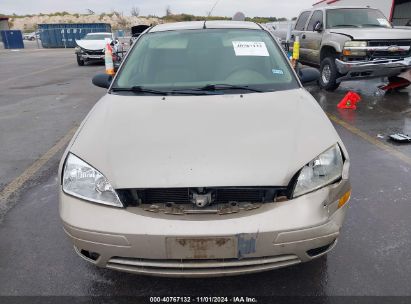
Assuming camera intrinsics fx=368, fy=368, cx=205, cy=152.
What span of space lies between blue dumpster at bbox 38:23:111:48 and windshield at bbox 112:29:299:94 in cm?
3571

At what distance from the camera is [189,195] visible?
2.05m

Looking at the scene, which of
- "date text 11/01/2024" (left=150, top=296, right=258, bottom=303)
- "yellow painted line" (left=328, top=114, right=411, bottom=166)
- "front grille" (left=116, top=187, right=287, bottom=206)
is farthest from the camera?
"yellow painted line" (left=328, top=114, right=411, bottom=166)

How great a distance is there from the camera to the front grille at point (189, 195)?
2.03 metres

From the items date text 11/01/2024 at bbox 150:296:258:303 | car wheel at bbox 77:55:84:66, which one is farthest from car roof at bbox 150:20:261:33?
car wheel at bbox 77:55:84:66

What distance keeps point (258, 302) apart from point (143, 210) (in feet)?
2.96

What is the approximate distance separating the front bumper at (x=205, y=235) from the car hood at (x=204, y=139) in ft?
0.58

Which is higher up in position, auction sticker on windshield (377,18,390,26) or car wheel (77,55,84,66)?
auction sticker on windshield (377,18,390,26)

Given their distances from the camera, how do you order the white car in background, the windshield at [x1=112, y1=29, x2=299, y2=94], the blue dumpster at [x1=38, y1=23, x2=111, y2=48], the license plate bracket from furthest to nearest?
the blue dumpster at [x1=38, y1=23, x2=111, y2=48]
the white car in background
the windshield at [x1=112, y1=29, x2=299, y2=94]
the license plate bracket

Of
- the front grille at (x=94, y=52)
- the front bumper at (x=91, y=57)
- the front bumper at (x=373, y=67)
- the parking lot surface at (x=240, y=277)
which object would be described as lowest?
the front bumper at (x=91, y=57)

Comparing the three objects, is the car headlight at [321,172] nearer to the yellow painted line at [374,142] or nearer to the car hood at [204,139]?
the car hood at [204,139]

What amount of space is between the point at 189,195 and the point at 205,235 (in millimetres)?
255

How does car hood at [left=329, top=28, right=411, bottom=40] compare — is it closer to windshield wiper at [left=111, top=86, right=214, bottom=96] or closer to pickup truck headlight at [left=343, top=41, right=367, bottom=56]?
pickup truck headlight at [left=343, top=41, right=367, bottom=56]

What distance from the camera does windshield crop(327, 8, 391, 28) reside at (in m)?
8.78

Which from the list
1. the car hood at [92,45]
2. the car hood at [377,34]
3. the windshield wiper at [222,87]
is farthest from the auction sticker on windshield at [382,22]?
the car hood at [92,45]
